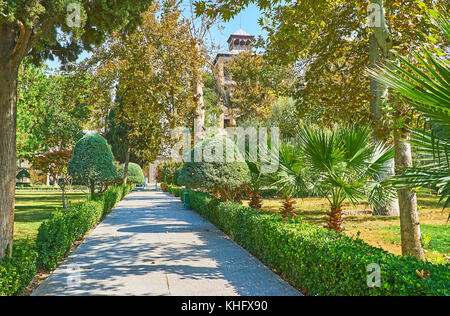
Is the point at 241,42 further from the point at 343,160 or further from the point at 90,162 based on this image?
the point at 343,160

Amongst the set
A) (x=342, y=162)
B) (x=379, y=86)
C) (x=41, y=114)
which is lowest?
(x=342, y=162)

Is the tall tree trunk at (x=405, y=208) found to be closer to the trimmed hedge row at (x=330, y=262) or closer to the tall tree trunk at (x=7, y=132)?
the trimmed hedge row at (x=330, y=262)

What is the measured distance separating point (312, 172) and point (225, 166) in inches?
228

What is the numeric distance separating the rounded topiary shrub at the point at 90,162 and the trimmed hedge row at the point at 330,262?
10.1 metres

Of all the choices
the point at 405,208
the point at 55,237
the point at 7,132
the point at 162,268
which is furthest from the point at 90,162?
the point at 405,208

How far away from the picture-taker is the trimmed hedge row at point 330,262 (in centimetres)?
327

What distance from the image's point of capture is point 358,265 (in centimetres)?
379

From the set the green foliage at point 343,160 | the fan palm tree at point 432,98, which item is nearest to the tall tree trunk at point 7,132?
the green foliage at point 343,160

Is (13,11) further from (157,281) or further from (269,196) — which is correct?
(269,196)

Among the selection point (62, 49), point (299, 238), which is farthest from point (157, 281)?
point (62, 49)

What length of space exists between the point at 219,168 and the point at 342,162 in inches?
257

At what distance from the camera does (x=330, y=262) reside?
433 cm

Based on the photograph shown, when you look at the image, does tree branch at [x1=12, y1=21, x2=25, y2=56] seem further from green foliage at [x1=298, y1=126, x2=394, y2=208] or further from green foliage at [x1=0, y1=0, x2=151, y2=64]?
green foliage at [x1=298, y1=126, x2=394, y2=208]
